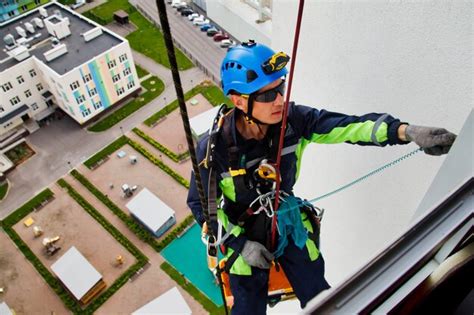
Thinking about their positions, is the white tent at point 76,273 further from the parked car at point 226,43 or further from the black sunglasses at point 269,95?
the parked car at point 226,43

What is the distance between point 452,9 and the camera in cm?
247

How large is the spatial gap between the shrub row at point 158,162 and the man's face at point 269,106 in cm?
1267

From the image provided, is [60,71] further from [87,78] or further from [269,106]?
[269,106]

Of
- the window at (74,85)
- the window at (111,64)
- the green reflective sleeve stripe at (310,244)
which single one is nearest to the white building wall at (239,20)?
the window at (111,64)

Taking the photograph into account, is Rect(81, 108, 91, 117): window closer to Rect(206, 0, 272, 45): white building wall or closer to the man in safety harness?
Rect(206, 0, 272, 45): white building wall

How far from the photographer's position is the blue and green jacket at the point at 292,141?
308 cm

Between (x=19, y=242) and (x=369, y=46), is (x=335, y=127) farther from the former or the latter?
(x=19, y=242)

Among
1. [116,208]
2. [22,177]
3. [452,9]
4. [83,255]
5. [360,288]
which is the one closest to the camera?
[360,288]

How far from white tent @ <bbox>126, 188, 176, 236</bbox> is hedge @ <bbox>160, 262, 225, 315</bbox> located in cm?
131

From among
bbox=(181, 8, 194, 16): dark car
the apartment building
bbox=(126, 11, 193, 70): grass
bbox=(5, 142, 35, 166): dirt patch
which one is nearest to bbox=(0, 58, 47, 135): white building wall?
the apartment building

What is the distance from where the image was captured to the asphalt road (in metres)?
20.9

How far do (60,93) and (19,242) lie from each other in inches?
250

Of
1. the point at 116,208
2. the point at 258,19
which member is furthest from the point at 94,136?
the point at 258,19

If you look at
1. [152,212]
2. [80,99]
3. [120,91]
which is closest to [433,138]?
[152,212]
